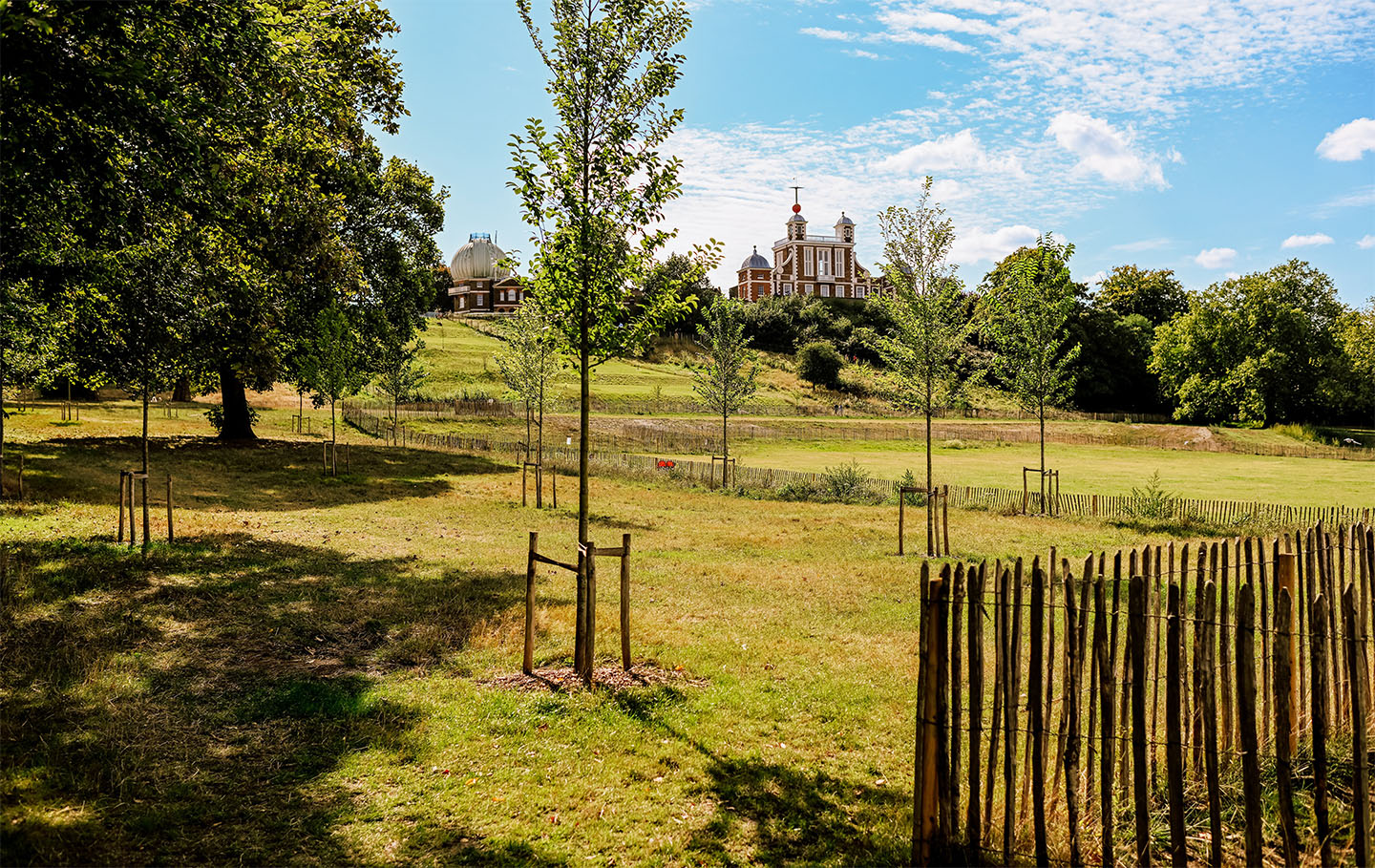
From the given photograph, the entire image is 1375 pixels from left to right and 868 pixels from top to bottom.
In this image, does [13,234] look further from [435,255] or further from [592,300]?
[435,255]

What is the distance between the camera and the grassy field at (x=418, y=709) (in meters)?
5.71

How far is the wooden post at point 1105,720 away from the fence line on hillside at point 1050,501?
59.7 feet

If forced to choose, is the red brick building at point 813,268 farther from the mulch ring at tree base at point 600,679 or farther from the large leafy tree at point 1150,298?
the mulch ring at tree base at point 600,679

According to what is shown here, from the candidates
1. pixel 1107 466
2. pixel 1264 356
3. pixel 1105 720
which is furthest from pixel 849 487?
pixel 1264 356

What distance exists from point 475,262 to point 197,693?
400 ft

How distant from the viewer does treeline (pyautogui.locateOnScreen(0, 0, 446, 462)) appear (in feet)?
29.3

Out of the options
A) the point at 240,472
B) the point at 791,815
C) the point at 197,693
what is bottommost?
the point at 791,815

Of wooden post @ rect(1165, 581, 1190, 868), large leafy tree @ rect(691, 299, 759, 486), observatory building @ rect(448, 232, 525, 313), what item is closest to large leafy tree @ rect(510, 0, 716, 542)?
wooden post @ rect(1165, 581, 1190, 868)

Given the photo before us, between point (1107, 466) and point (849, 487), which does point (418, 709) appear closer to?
point (849, 487)

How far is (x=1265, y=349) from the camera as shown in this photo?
6806 centimetres

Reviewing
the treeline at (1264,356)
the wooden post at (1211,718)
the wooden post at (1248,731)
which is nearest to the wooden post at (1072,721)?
the wooden post at (1211,718)

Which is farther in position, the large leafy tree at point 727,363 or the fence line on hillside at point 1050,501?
the large leafy tree at point 727,363

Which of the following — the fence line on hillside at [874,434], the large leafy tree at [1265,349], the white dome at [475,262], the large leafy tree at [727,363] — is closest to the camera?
the large leafy tree at [727,363]

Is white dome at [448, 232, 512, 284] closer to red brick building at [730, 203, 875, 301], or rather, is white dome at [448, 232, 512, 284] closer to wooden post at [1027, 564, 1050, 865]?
red brick building at [730, 203, 875, 301]
